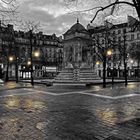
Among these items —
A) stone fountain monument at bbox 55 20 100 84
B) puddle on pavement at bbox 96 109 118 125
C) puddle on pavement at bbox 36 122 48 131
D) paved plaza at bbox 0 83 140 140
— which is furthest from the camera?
stone fountain monument at bbox 55 20 100 84

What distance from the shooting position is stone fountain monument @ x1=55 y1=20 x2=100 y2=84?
3662 cm

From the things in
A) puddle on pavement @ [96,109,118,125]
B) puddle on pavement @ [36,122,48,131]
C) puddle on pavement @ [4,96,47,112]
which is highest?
puddle on pavement @ [4,96,47,112]

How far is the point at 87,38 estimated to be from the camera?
38344 millimetres

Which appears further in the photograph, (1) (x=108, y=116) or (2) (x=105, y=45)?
(2) (x=105, y=45)

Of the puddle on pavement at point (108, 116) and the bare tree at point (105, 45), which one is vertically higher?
the bare tree at point (105, 45)

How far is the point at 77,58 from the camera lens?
121ft

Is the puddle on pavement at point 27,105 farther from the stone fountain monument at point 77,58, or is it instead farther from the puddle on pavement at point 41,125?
the stone fountain monument at point 77,58

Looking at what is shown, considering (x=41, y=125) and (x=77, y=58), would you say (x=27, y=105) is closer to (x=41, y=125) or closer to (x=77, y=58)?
(x=41, y=125)

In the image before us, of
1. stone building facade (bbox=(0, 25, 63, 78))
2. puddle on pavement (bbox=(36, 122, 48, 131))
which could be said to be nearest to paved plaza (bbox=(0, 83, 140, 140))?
puddle on pavement (bbox=(36, 122, 48, 131))

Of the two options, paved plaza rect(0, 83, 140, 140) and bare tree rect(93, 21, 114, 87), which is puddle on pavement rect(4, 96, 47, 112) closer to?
paved plaza rect(0, 83, 140, 140)

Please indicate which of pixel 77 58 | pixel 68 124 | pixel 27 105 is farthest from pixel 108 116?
pixel 77 58

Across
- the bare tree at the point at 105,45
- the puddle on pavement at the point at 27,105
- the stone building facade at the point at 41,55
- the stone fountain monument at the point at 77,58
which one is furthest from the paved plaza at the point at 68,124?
the stone building facade at the point at 41,55

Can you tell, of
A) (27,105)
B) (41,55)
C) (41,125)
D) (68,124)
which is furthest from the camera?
(41,55)

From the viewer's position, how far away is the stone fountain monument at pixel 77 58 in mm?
36625
